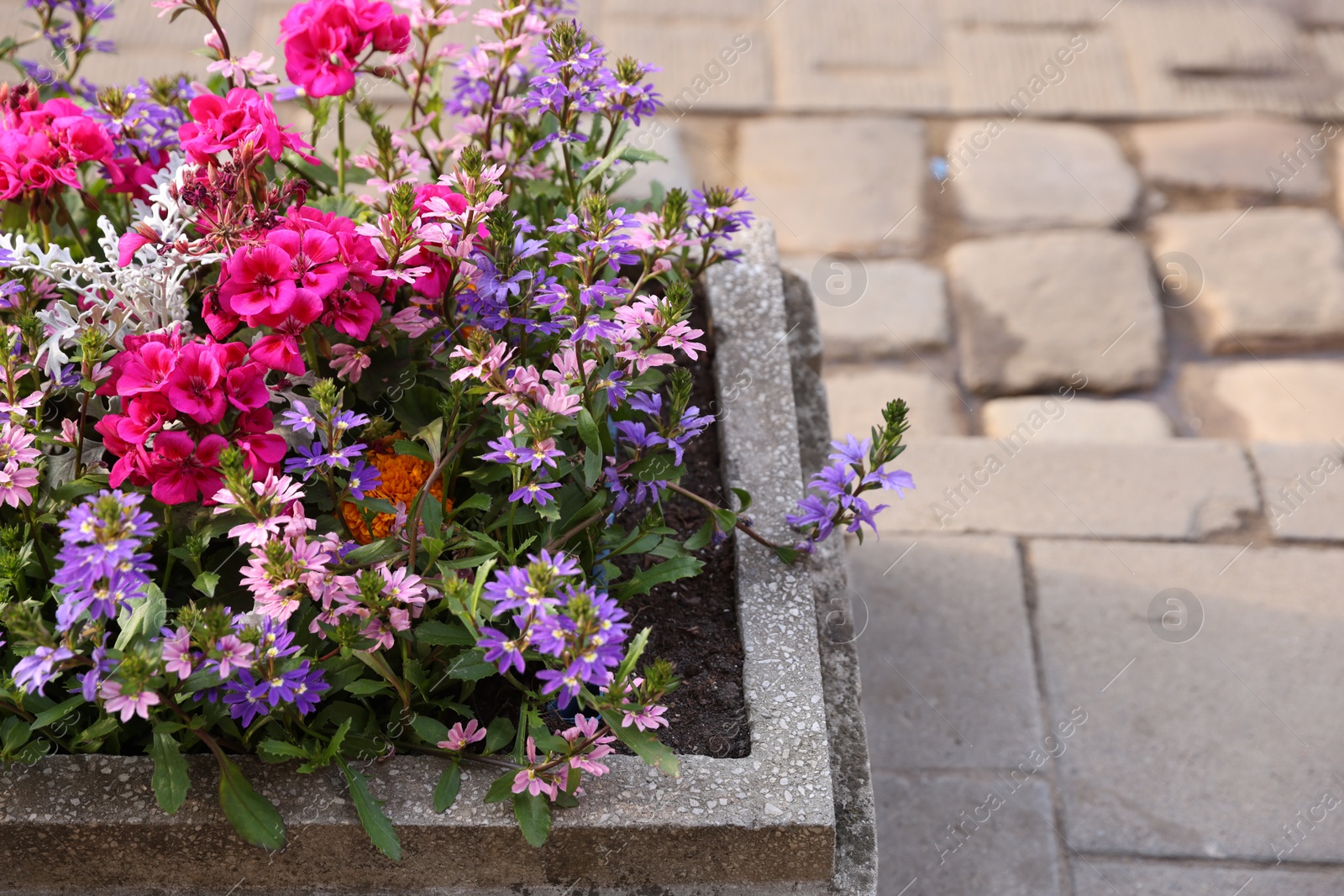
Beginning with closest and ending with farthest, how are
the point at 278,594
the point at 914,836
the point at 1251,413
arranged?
the point at 278,594, the point at 914,836, the point at 1251,413

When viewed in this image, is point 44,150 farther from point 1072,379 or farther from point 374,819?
point 1072,379

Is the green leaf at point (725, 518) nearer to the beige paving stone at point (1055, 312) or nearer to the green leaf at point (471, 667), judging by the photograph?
the green leaf at point (471, 667)

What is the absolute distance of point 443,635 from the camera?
4.55ft

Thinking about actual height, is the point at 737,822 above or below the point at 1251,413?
below

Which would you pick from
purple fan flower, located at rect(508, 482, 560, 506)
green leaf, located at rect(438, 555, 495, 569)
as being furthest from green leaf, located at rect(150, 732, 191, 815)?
purple fan flower, located at rect(508, 482, 560, 506)

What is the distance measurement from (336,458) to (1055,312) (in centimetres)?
250

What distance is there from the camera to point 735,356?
2.02m

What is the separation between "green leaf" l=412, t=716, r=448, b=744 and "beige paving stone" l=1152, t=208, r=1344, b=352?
267cm

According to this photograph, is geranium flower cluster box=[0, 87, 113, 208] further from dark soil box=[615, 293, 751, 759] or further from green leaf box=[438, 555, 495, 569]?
dark soil box=[615, 293, 751, 759]

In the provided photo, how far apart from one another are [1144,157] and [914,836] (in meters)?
2.47

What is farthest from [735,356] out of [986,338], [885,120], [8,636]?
[885,120]

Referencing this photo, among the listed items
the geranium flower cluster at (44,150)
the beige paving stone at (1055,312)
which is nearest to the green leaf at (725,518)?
the geranium flower cluster at (44,150)

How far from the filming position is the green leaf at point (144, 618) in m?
1.29

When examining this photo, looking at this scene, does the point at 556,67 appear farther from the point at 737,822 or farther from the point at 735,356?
the point at 737,822
